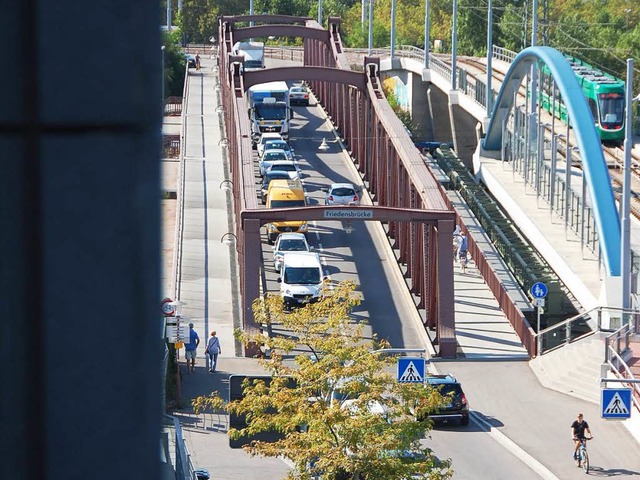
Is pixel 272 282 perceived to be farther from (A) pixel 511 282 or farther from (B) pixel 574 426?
(B) pixel 574 426

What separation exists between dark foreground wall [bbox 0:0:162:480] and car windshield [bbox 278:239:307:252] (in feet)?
135

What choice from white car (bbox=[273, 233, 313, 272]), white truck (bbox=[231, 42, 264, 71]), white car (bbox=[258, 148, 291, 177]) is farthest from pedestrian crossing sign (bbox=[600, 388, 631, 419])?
white truck (bbox=[231, 42, 264, 71])

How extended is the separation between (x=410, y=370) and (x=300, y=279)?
1202 cm

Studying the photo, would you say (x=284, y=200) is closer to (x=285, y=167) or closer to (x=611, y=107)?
(x=285, y=167)

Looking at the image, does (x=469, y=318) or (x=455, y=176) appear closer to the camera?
(x=469, y=318)

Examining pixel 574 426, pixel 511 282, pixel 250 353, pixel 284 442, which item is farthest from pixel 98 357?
pixel 511 282

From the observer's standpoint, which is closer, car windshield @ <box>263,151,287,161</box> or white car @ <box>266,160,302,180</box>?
white car @ <box>266,160,302,180</box>

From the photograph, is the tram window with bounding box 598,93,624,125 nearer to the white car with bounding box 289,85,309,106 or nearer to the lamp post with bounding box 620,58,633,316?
the white car with bounding box 289,85,309,106

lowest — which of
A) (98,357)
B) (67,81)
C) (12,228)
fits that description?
(98,357)

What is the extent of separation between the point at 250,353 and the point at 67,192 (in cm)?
3257

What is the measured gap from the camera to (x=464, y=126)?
3187 inches

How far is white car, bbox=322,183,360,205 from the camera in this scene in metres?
52.5

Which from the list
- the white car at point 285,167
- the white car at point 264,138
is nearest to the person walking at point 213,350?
the white car at point 285,167

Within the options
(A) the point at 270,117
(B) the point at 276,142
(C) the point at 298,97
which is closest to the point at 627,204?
(B) the point at 276,142
